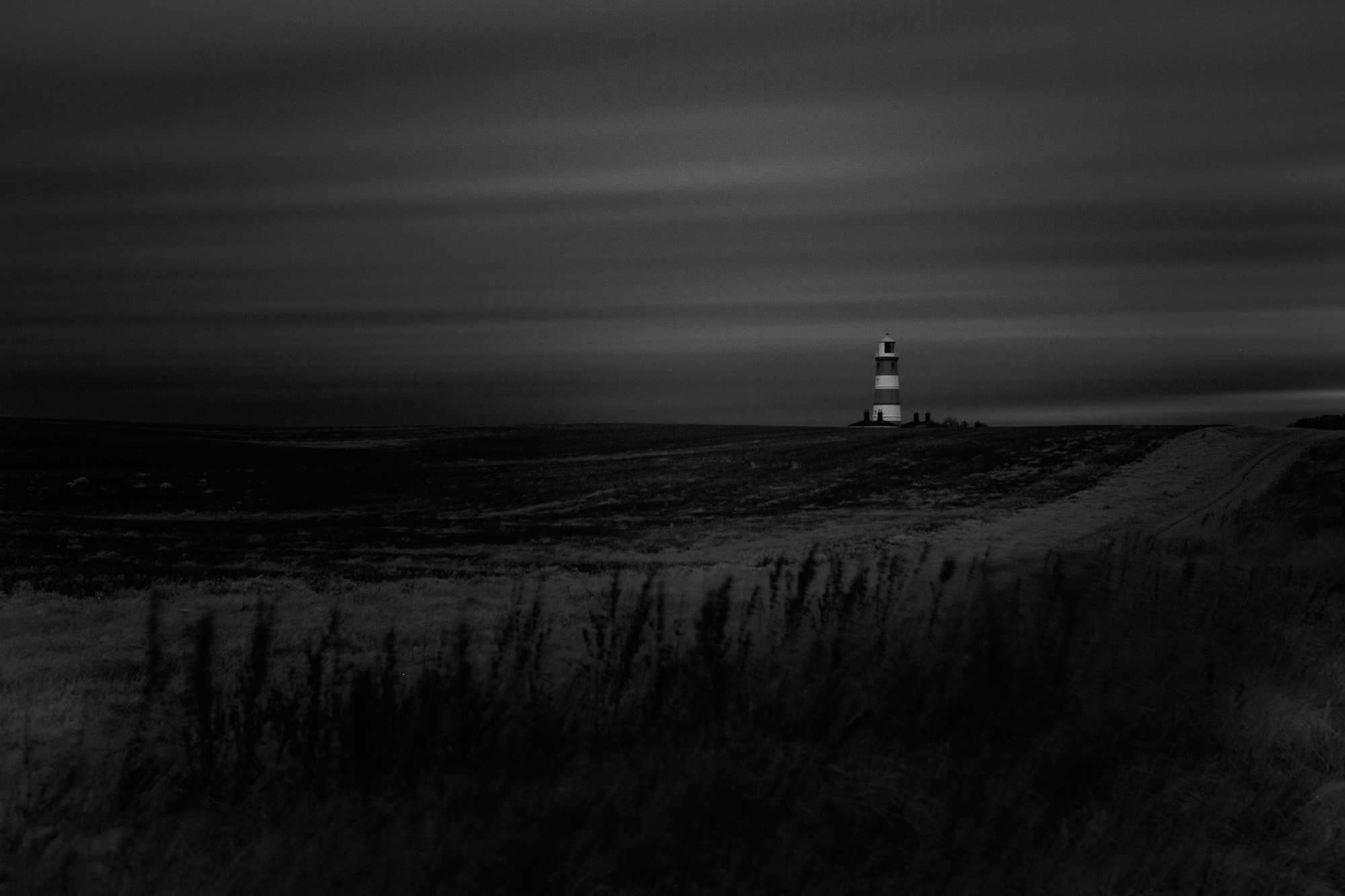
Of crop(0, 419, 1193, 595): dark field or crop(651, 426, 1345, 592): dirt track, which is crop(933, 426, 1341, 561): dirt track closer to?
crop(651, 426, 1345, 592): dirt track

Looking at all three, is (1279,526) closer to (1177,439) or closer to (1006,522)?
(1006,522)

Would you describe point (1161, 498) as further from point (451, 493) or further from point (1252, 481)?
point (451, 493)

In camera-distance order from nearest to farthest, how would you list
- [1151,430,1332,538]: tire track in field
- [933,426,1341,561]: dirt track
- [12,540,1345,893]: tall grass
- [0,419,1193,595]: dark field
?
[12,540,1345,893]: tall grass
[0,419,1193,595]: dark field
[933,426,1341,561]: dirt track
[1151,430,1332,538]: tire track in field

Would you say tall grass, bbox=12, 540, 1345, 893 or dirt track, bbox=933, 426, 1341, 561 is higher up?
dirt track, bbox=933, 426, 1341, 561

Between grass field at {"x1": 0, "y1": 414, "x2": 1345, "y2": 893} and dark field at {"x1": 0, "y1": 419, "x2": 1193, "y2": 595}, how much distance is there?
157 centimetres

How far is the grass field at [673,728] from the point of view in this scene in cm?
594

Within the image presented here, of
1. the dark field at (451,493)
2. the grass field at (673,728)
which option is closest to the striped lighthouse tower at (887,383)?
the dark field at (451,493)

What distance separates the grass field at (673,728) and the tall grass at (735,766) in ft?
0.08

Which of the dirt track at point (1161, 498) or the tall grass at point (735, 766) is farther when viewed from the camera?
the dirt track at point (1161, 498)

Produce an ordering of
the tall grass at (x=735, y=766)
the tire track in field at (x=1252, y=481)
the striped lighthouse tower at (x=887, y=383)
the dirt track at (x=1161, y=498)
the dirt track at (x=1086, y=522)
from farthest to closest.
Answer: the striped lighthouse tower at (x=887, y=383)
the tire track in field at (x=1252, y=481)
the dirt track at (x=1161, y=498)
the dirt track at (x=1086, y=522)
the tall grass at (x=735, y=766)

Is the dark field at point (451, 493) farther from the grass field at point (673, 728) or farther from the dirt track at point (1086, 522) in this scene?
the grass field at point (673, 728)

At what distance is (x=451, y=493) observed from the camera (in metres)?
27.6

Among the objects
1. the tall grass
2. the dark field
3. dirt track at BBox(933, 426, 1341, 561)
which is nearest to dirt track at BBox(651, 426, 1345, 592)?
dirt track at BBox(933, 426, 1341, 561)

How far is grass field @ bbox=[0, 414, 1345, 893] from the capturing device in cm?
594
